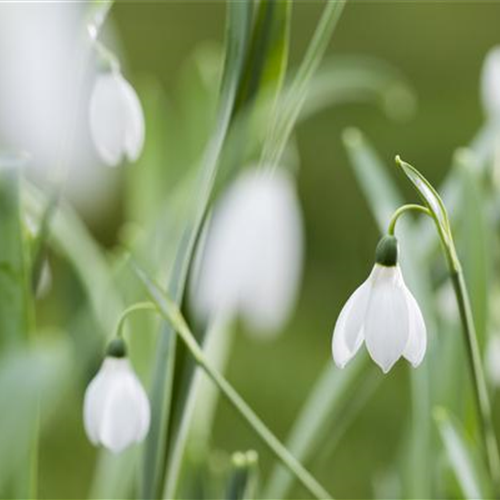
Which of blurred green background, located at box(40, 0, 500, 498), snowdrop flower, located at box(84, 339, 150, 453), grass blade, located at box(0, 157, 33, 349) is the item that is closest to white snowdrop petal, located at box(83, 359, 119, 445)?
snowdrop flower, located at box(84, 339, 150, 453)

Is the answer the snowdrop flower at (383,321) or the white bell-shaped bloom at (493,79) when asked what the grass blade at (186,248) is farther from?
the white bell-shaped bloom at (493,79)

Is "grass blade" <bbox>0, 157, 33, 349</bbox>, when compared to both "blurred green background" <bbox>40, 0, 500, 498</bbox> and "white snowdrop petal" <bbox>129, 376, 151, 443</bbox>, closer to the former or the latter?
"white snowdrop petal" <bbox>129, 376, 151, 443</bbox>

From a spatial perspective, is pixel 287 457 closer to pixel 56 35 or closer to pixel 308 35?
→ pixel 56 35

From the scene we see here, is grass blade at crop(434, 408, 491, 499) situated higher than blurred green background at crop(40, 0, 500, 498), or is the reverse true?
blurred green background at crop(40, 0, 500, 498)


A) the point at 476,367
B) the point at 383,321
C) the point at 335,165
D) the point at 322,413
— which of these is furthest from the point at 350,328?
the point at 335,165

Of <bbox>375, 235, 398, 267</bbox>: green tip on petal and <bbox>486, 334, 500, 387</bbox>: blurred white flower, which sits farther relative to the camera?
<bbox>486, 334, 500, 387</bbox>: blurred white flower

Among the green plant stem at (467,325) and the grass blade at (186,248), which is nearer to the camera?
the green plant stem at (467,325)

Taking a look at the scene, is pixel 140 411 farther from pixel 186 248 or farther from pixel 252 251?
pixel 252 251

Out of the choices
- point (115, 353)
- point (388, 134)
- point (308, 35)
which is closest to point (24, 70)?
point (388, 134)

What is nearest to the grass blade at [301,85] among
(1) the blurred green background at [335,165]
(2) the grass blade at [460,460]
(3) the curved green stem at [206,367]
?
(3) the curved green stem at [206,367]
